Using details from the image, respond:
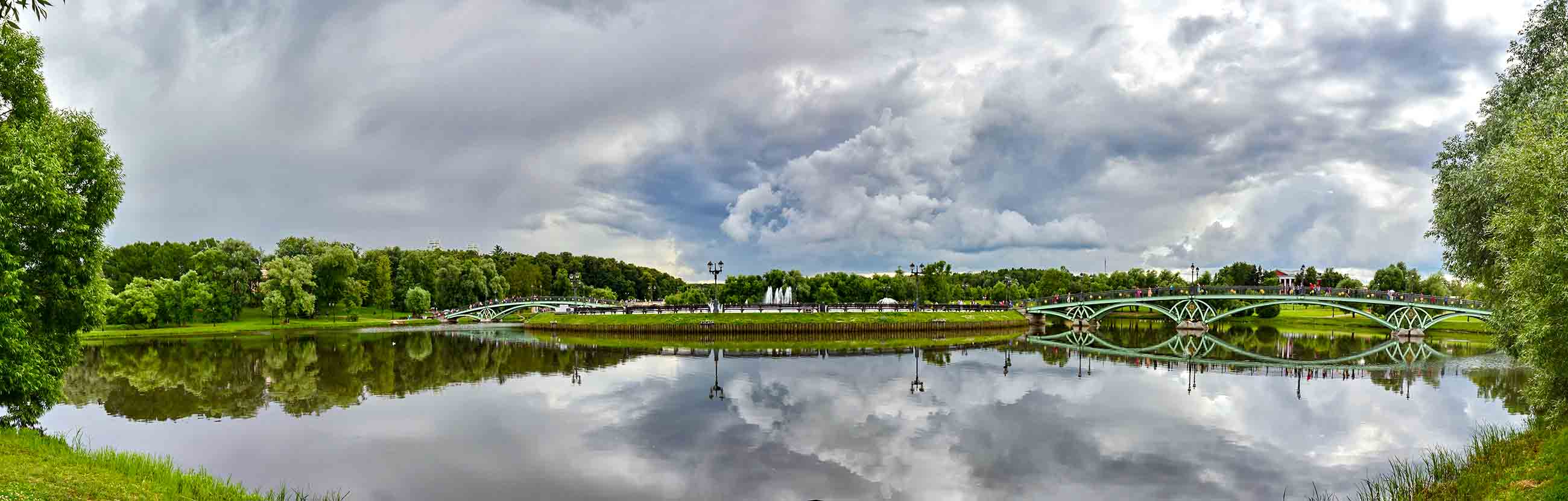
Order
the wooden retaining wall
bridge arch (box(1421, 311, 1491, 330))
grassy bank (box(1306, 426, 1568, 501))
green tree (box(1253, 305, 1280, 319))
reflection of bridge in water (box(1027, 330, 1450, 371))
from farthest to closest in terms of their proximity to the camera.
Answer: green tree (box(1253, 305, 1280, 319)), the wooden retaining wall, bridge arch (box(1421, 311, 1491, 330)), reflection of bridge in water (box(1027, 330, 1450, 371)), grassy bank (box(1306, 426, 1568, 501))

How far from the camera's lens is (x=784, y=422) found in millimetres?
22172

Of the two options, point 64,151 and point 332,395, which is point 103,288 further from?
point 332,395

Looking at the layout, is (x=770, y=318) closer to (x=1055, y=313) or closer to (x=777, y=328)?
(x=777, y=328)

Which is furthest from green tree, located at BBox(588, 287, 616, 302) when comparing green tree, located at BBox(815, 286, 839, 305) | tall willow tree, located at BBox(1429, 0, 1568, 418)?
tall willow tree, located at BBox(1429, 0, 1568, 418)

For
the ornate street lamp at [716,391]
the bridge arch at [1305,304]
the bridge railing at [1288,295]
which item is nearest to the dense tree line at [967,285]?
the bridge railing at [1288,295]

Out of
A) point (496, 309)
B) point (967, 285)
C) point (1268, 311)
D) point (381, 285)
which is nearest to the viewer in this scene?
point (1268, 311)

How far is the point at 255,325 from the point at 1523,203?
3880 inches

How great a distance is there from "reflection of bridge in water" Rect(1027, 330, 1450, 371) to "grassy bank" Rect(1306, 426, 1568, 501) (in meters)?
25.4

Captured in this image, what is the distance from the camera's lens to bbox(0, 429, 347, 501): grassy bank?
10.7 metres

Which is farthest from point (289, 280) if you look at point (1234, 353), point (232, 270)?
point (1234, 353)

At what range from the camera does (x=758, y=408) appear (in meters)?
24.8

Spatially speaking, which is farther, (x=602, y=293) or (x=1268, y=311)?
(x=602, y=293)

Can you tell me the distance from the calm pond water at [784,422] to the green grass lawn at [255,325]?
22332mm

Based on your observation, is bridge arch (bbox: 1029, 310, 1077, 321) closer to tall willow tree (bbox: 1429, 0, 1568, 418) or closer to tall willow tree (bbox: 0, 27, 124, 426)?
tall willow tree (bbox: 1429, 0, 1568, 418)
